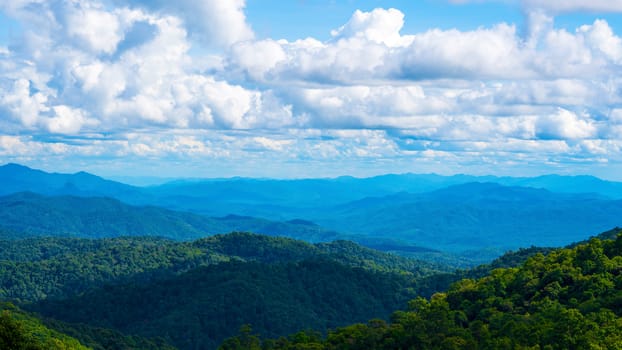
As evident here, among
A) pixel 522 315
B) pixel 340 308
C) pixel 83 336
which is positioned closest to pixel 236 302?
pixel 340 308

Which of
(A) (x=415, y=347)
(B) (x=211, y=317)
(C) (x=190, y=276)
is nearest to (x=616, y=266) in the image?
(A) (x=415, y=347)

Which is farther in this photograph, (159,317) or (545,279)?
(159,317)

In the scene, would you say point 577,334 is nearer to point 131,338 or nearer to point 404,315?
point 404,315

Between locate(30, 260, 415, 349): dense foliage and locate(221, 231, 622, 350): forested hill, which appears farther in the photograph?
locate(30, 260, 415, 349): dense foliage

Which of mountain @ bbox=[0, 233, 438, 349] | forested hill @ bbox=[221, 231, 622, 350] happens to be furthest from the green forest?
mountain @ bbox=[0, 233, 438, 349]

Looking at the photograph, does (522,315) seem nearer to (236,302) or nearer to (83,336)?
(83,336)

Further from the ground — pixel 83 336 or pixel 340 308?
pixel 83 336

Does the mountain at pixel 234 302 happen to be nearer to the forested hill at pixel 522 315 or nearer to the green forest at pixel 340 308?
the green forest at pixel 340 308

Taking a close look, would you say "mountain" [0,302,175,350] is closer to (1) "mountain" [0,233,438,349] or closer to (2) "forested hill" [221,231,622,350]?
(1) "mountain" [0,233,438,349]

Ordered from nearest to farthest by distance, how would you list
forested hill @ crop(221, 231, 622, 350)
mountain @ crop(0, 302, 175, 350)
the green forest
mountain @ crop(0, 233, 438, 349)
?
1. forested hill @ crop(221, 231, 622, 350)
2. the green forest
3. mountain @ crop(0, 302, 175, 350)
4. mountain @ crop(0, 233, 438, 349)
